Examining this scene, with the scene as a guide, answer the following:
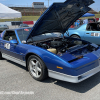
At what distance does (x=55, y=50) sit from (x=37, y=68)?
2.16ft

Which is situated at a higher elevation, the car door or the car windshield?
the car windshield

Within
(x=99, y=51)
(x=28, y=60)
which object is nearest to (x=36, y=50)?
(x=28, y=60)

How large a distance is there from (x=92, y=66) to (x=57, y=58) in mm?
850

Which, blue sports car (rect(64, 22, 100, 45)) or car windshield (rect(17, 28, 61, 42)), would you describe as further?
blue sports car (rect(64, 22, 100, 45))

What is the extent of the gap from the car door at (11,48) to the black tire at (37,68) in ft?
1.47

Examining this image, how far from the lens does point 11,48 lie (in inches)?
152

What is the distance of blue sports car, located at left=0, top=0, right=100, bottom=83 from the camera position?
2.60 metres

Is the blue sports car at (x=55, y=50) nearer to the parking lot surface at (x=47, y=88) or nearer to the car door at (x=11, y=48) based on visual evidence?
the car door at (x=11, y=48)

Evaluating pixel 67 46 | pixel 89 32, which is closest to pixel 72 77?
pixel 67 46

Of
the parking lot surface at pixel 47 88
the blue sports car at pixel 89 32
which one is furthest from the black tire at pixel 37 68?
the blue sports car at pixel 89 32

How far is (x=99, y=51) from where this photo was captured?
10.9ft

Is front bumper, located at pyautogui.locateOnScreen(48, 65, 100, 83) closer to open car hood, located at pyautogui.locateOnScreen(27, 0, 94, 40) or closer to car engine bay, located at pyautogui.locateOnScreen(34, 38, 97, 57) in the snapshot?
car engine bay, located at pyautogui.locateOnScreen(34, 38, 97, 57)

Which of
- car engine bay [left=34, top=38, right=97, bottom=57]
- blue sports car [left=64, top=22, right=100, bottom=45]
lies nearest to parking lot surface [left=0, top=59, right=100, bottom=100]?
car engine bay [left=34, top=38, right=97, bottom=57]

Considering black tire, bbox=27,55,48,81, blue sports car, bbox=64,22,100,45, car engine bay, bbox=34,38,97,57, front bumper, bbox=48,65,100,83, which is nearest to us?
front bumper, bbox=48,65,100,83
